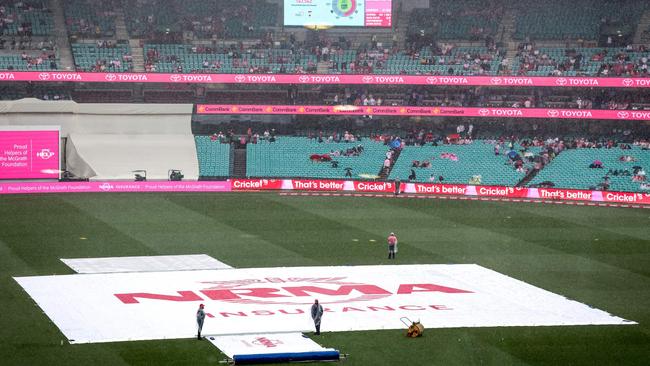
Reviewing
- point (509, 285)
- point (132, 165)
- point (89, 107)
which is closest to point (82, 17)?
point (89, 107)

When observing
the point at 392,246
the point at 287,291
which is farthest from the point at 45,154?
the point at 287,291

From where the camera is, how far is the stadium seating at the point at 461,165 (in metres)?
70.2

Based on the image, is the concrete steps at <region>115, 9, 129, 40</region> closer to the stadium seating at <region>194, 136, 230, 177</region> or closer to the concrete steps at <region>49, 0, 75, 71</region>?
the concrete steps at <region>49, 0, 75, 71</region>

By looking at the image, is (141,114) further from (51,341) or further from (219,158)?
(51,341)

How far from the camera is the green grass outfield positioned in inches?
1121

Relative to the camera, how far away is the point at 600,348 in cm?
2939

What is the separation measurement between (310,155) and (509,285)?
3609 cm

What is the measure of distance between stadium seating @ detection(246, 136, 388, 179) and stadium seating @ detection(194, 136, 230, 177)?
5.26 feet

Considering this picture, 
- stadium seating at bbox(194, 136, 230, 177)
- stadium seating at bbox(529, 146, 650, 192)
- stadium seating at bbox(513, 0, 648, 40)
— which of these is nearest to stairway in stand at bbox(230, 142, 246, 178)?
stadium seating at bbox(194, 136, 230, 177)

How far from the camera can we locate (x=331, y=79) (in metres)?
74.4

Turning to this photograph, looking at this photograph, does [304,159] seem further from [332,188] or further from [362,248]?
[362,248]

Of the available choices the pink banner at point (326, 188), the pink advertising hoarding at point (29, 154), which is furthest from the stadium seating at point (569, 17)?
the pink advertising hoarding at point (29, 154)

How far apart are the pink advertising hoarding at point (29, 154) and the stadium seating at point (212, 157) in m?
10.5

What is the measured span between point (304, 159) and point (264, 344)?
44.2m
